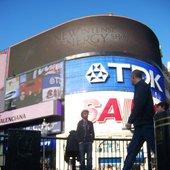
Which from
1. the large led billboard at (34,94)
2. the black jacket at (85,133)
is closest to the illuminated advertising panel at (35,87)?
the large led billboard at (34,94)

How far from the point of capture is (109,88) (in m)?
47.6

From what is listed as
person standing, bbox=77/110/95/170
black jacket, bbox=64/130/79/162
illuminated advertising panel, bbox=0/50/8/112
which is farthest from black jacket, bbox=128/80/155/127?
illuminated advertising panel, bbox=0/50/8/112

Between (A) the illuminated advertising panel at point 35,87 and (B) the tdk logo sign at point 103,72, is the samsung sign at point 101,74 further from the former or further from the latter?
(A) the illuminated advertising panel at point 35,87

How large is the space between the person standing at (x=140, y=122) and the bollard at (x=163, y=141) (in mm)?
2276

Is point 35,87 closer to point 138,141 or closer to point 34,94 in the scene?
point 34,94

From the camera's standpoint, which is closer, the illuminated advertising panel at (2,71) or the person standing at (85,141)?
the person standing at (85,141)

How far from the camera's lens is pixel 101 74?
48031 mm

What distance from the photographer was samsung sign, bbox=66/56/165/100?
1879 inches

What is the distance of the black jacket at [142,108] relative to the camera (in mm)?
7203

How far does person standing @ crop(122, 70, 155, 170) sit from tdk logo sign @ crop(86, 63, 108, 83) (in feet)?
132

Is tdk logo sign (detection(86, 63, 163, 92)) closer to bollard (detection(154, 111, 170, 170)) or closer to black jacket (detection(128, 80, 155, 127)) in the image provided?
black jacket (detection(128, 80, 155, 127))

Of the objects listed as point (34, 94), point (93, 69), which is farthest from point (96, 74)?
point (34, 94)

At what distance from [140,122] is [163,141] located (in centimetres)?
260

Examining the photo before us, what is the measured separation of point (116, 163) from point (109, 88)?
36.0 metres
